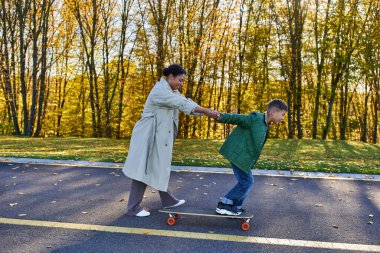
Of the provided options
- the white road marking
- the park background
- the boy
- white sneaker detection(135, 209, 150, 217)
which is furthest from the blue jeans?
the park background

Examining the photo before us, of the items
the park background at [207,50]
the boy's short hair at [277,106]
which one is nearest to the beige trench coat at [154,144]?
the boy's short hair at [277,106]

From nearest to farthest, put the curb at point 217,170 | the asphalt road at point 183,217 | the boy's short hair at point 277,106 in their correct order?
the asphalt road at point 183,217 < the boy's short hair at point 277,106 < the curb at point 217,170

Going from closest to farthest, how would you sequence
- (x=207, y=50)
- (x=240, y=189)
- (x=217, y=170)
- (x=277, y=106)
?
(x=277, y=106) → (x=240, y=189) → (x=217, y=170) → (x=207, y=50)

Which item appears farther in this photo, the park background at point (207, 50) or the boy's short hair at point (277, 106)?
the park background at point (207, 50)

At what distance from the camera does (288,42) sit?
1105 inches

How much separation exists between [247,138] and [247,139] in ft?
0.04

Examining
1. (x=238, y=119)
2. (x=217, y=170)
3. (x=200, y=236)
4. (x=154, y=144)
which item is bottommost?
(x=200, y=236)

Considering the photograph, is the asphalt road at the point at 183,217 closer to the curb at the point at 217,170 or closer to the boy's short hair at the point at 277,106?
the curb at the point at 217,170

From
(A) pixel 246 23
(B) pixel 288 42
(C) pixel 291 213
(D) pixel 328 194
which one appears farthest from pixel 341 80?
(C) pixel 291 213

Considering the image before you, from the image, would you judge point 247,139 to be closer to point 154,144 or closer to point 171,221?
point 154,144

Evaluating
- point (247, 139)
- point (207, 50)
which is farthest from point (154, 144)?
point (207, 50)

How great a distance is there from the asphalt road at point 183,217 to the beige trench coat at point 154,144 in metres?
0.63

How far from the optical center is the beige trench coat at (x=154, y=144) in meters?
5.23

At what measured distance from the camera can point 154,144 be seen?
17.4ft
